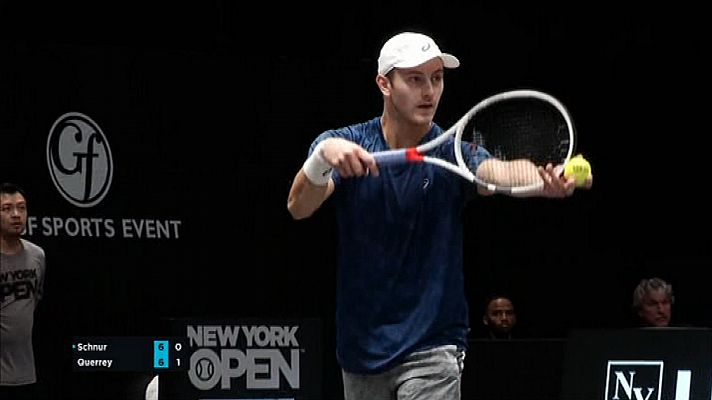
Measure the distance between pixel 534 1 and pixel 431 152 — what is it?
5337mm

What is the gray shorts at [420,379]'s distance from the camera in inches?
170

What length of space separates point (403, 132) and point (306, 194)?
36 cm

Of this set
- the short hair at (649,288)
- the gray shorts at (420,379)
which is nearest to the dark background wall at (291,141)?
the short hair at (649,288)

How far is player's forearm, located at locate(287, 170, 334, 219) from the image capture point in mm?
4328

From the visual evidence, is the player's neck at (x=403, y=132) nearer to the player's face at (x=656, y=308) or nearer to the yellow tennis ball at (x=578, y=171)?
the yellow tennis ball at (x=578, y=171)

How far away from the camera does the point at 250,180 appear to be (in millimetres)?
8758

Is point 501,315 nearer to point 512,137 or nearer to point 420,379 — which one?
point 512,137

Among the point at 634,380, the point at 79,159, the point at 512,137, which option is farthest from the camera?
the point at 79,159

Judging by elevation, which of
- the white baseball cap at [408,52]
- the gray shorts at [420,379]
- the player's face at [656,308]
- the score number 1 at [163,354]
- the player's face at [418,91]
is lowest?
the score number 1 at [163,354]

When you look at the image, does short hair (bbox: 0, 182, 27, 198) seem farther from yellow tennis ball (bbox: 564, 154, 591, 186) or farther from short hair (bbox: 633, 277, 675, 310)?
yellow tennis ball (bbox: 564, 154, 591, 186)

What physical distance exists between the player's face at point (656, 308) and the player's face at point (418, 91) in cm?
457

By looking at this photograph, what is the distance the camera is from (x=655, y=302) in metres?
8.72

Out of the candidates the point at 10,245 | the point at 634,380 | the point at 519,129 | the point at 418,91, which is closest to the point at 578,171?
the point at 519,129

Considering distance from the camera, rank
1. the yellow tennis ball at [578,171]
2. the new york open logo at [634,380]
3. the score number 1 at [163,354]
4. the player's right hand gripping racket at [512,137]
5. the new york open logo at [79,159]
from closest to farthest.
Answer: the yellow tennis ball at [578,171] → the player's right hand gripping racket at [512,137] → the new york open logo at [634,380] → the score number 1 at [163,354] → the new york open logo at [79,159]
